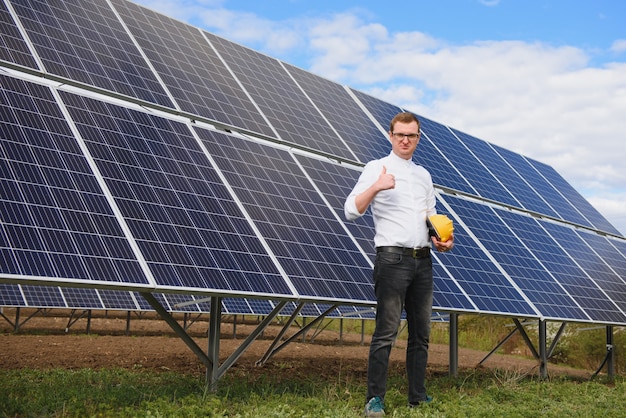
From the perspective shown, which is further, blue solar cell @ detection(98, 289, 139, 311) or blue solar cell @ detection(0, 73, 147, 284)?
blue solar cell @ detection(98, 289, 139, 311)

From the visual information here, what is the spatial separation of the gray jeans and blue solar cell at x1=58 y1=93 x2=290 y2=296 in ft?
6.03

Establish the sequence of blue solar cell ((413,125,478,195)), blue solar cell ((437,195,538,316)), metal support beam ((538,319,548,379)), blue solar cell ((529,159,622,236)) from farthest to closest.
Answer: blue solar cell ((529,159,622,236))
blue solar cell ((413,125,478,195))
metal support beam ((538,319,548,379))
blue solar cell ((437,195,538,316))

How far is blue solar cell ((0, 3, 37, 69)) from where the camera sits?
1045 cm

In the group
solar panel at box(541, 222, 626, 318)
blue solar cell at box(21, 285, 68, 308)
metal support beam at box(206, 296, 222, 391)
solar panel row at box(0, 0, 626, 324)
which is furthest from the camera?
blue solar cell at box(21, 285, 68, 308)

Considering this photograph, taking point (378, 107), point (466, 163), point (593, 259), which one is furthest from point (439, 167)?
point (593, 259)

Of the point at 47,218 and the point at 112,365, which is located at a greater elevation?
the point at 47,218

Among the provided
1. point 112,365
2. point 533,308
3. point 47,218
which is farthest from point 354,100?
point 47,218

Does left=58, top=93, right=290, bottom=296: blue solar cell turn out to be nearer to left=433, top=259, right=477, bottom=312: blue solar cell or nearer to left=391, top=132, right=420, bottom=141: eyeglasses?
left=391, top=132, right=420, bottom=141: eyeglasses

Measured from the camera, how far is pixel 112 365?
43.6 ft

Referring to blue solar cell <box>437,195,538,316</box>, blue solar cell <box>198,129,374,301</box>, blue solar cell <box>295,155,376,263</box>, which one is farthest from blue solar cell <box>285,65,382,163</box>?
blue solar cell <box>198,129,374,301</box>

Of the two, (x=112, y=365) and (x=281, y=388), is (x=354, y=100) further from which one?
(x=281, y=388)

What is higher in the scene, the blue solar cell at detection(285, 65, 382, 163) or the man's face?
the blue solar cell at detection(285, 65, 382, 163)

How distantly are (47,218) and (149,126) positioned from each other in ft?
9.56

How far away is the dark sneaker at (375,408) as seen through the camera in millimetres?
6934
